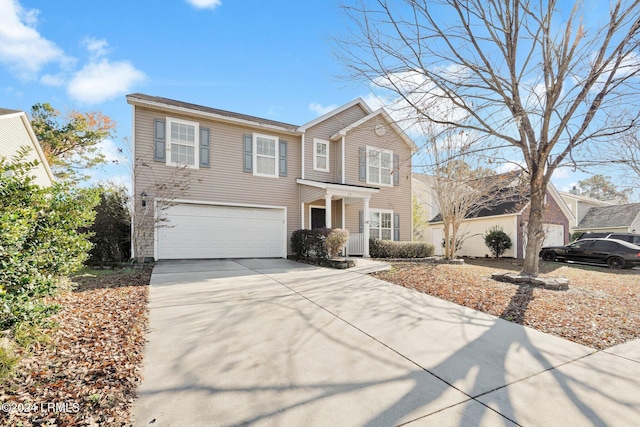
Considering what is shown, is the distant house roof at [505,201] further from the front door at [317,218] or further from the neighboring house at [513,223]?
the front door at [317,218]

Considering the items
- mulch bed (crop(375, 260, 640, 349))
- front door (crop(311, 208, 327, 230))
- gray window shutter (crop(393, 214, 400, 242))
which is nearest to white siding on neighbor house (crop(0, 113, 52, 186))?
front door (crop(311, 208, 327, 230))

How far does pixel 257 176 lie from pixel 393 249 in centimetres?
668

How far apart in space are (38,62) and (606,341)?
20.6 meters

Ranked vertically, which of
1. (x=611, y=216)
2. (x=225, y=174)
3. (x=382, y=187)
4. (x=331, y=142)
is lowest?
(x=611, y=216)

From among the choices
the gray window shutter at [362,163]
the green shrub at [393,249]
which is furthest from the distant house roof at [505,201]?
the gray window shutter at [362,163]

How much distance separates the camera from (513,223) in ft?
54.5

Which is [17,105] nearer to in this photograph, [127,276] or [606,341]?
[127,276]

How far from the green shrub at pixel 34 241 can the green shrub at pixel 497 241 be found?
18.0 m

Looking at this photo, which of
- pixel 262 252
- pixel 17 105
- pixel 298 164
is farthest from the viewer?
pixel 17 105

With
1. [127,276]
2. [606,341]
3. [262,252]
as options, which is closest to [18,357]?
[127,276]

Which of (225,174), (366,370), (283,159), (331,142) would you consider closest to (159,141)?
(225,174)

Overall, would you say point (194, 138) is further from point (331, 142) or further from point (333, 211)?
point (333, 211)

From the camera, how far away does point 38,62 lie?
1331 centimetres

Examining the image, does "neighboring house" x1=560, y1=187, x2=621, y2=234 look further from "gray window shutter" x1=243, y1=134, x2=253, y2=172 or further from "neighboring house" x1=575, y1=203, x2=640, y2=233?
"gray window shutter" x1=243, y1=134, x2=253, y2=172
